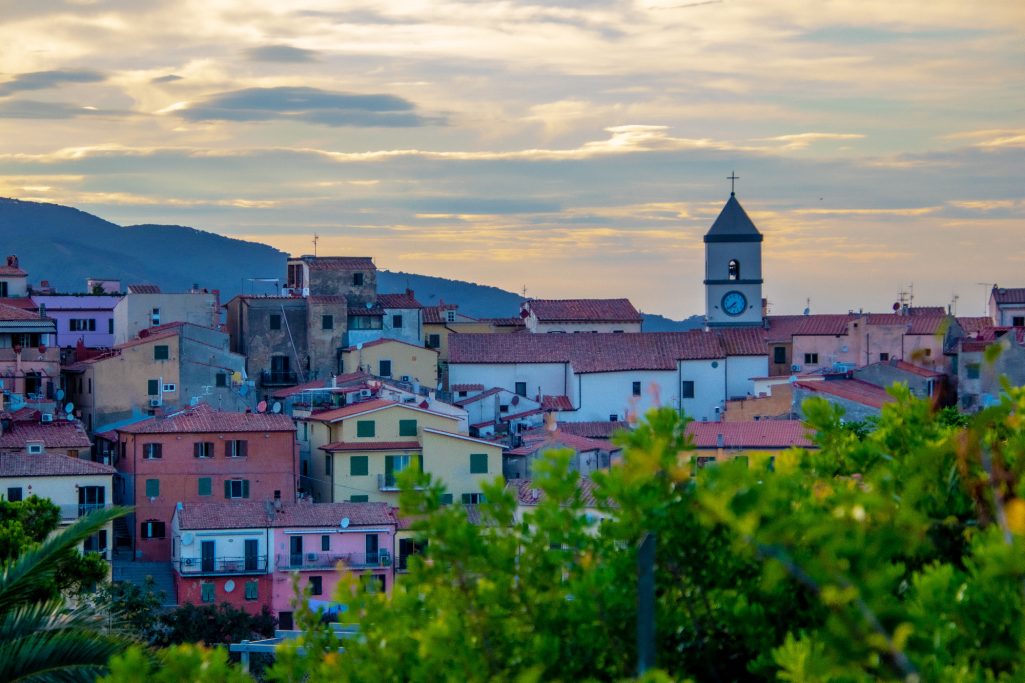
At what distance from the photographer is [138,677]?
741cm

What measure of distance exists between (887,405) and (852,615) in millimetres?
3363

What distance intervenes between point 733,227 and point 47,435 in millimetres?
33451

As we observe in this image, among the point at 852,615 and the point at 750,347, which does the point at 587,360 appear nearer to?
the point at 750,347

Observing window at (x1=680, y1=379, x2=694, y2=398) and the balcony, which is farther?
window at (x1=680, y1=379, x2=694, y2=398)

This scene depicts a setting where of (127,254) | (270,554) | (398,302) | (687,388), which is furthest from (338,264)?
(127,254)

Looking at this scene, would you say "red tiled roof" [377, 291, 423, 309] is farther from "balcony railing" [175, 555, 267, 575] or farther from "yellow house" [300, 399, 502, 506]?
"balcony railing" [175, 555, 267, 575]

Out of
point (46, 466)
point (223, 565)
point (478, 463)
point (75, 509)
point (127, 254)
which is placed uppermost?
point (127, 254)

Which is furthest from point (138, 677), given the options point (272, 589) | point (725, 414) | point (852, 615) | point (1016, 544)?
point (725, 414)

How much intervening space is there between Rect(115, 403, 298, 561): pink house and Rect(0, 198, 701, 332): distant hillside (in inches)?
3688

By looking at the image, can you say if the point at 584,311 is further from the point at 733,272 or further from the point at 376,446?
the point at 376,446

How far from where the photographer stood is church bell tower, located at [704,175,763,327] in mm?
65625

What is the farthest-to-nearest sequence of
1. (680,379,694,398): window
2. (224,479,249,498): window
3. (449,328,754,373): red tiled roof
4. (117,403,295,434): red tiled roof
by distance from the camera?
(680,379,694,398): window
(449,328,754,373): red tiled roof
(224,479,249,498): window
(117,403,295,434): red tiled roof

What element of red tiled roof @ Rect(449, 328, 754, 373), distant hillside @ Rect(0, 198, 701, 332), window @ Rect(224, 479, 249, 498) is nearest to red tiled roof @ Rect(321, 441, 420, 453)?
window @ Rect(224, 479, 249, 498)

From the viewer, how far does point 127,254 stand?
181 metres
